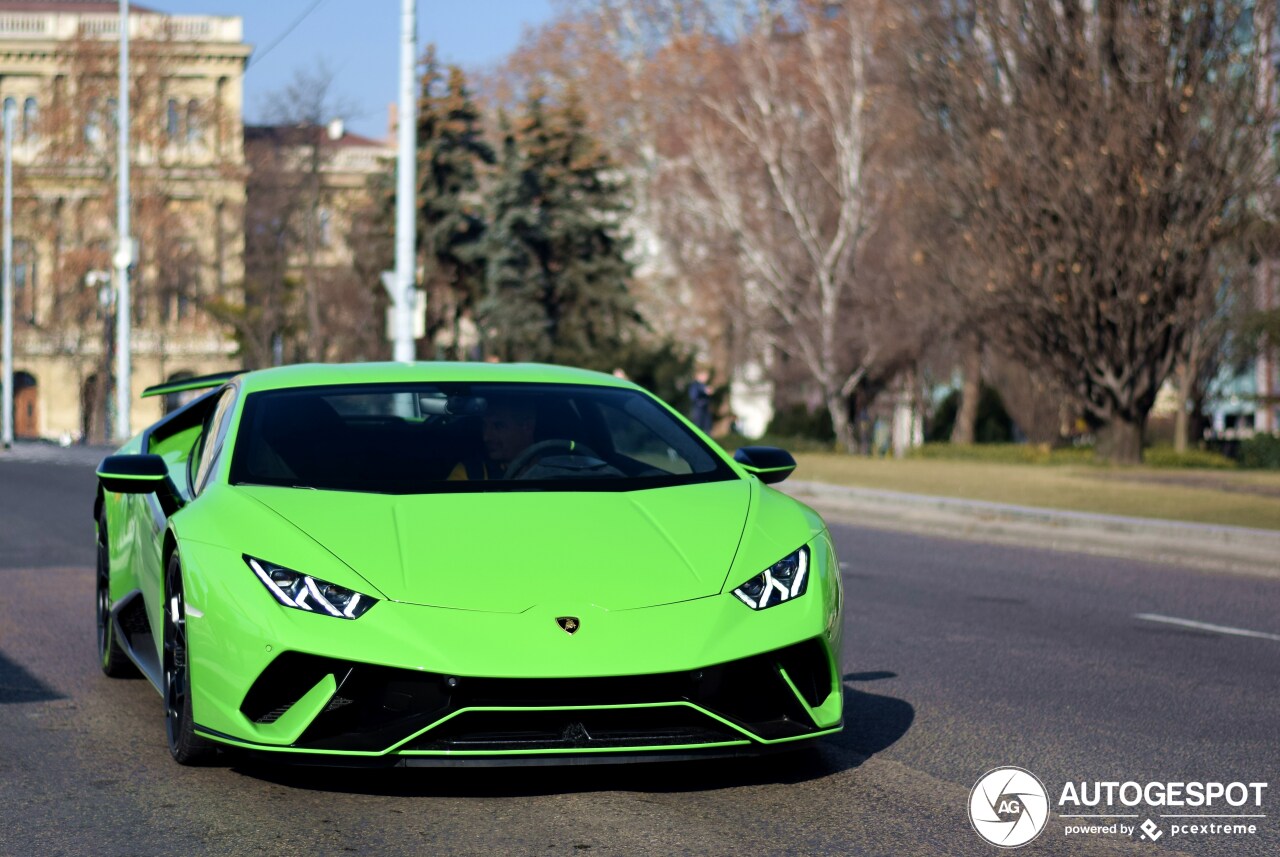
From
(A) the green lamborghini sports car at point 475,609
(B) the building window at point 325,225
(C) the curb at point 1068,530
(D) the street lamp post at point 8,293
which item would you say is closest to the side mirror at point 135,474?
(A) the green lamborghini sports car at point 475,609

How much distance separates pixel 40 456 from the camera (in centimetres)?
4016

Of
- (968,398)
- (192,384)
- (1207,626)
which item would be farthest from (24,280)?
(1207,626)

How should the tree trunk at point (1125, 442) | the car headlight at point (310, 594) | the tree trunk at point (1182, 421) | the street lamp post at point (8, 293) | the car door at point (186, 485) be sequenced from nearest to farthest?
1. the car headlight at point (310, 594)
2. the car door at point (186, 485)
3. the tree trunk at point (1125, 442)
4. the tree trunk at point (1182, 421)
5. the street lamp post at point (8, 293)

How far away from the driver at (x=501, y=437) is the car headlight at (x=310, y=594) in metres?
1.25

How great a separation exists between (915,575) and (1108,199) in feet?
59.4

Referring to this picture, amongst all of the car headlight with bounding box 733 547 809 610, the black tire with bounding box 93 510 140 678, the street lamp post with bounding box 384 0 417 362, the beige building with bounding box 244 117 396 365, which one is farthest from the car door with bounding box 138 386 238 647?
the beige building with bounding box 244 117 396 365

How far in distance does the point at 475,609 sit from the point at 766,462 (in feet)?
6.65

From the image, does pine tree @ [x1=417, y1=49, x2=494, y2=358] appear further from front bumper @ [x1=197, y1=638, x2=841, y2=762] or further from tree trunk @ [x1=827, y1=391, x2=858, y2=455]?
front bumper @ [x1=197, y1=638, x2=841, y2=762]

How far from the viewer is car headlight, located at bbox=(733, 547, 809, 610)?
5.25 meters

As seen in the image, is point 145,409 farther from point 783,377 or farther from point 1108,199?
point 1108,199

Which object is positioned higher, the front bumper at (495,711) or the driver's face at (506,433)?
the driver's face at (506,433)

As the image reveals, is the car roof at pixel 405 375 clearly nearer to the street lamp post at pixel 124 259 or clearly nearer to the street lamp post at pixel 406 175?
the street lamp post at pixel 406 175

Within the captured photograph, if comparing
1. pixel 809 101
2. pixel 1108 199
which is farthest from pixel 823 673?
pixel 809 101

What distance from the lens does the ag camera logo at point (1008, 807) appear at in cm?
512
